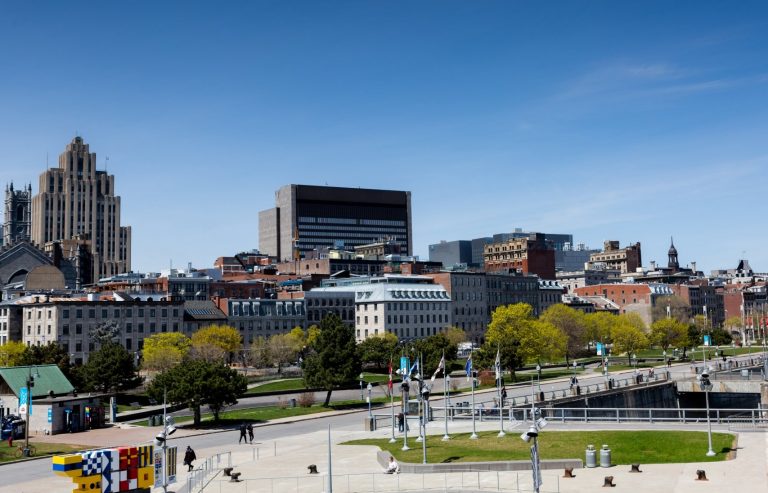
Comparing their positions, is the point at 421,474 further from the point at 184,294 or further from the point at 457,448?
the point at 184,294

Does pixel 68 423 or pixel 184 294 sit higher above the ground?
pixel 184 294

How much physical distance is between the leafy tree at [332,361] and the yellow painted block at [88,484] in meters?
49.2

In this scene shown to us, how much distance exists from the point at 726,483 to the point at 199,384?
44.9 metres

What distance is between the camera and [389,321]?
167 metres

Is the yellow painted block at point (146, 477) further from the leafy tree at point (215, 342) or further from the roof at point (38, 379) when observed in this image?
the leafy tree at point (215, 342)

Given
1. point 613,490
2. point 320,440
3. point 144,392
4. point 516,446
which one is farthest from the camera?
point 144,392

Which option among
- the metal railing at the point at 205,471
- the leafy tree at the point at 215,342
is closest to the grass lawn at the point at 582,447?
the metal railing at the point at 205,471

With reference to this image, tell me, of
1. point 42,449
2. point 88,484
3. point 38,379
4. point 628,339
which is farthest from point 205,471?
point 628,339

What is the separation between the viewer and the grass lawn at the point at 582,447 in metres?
48.8

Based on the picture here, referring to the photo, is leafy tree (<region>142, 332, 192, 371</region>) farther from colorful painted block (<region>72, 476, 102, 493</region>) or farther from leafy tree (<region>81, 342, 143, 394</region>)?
colorful painted block (<region>72, 476, 102, 493</region>)

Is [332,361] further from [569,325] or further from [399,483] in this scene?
[569,325]

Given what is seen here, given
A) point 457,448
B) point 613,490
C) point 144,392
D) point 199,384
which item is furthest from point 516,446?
point 144,392

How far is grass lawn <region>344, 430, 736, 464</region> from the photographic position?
4884 centimetres

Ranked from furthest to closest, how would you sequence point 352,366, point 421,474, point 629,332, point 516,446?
point 629,332
point 352,366
point 516,446
point 421,474
